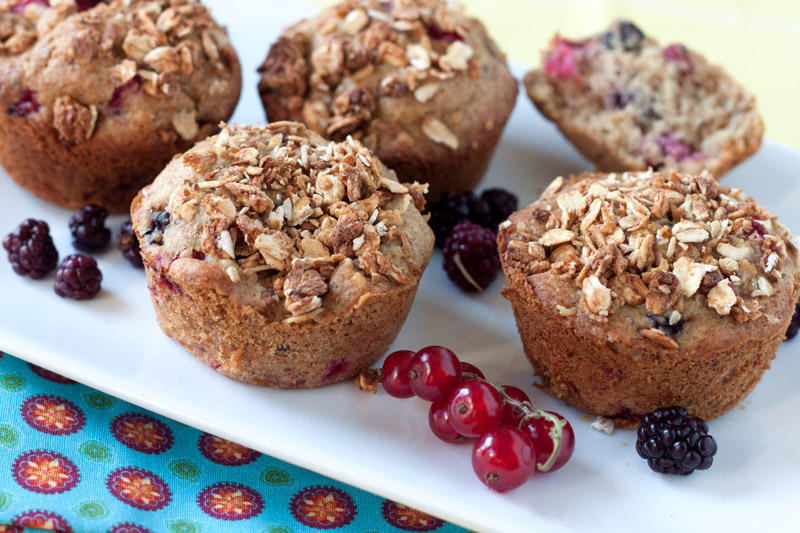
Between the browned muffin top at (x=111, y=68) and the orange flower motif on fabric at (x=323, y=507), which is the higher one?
the browned muffin top at (x=111, y=68)

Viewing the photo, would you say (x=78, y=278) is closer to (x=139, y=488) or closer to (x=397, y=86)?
(x=139, y=488)

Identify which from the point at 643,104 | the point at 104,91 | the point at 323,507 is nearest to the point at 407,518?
the point at 323,507

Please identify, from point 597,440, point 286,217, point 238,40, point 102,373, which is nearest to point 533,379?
point 597,440

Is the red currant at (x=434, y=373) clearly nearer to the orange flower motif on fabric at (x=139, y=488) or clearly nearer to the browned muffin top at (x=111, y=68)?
the orange flower motif on fabric at (x=139, y=488)

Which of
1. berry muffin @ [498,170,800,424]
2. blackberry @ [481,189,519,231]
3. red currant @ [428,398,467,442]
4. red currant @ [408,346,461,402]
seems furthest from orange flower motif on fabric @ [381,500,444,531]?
blackberry @ [481,189,519,231]

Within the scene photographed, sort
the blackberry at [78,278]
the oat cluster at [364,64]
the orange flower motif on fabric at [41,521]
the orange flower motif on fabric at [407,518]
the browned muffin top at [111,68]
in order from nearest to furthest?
the orange flower motif on fabric at [41,521], the orange flower motif on fabric at [407,518], the blackberry at [78,278], the browned muffin top at [111,68], the oat cluster at [364,64]

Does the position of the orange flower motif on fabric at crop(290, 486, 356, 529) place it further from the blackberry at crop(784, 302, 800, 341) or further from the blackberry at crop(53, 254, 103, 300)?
the blackberry at crop(784, 302, 800, 341)

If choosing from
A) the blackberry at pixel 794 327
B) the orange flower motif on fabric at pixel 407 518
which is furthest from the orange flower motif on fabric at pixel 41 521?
the blackberry at pixel 794 327
